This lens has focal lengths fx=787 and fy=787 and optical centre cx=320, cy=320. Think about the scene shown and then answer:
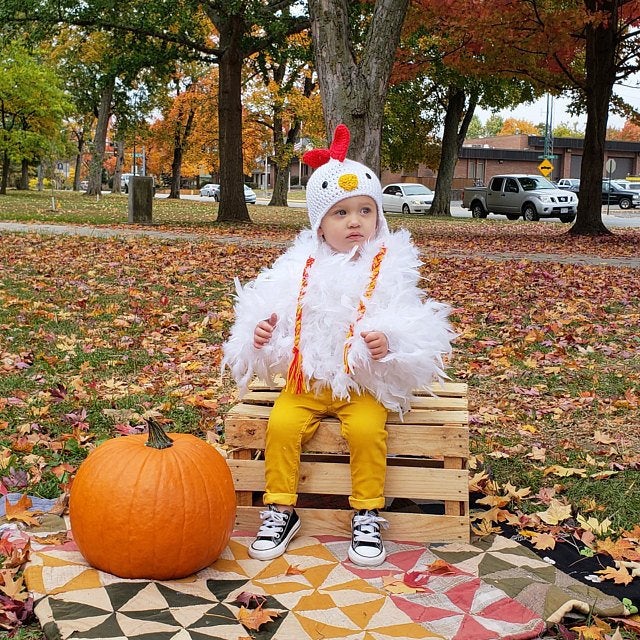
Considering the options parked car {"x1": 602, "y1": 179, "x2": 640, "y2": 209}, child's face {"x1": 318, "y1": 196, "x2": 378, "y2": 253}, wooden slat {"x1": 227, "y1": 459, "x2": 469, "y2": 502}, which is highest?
parked car {"x1": 602, "y1": 179, "x2": 640, "y2": 209}

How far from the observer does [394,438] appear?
10.3 ft

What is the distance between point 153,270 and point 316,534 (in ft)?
22.3

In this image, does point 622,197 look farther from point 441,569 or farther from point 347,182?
point 441,569

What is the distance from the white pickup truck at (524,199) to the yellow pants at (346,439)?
25662mm

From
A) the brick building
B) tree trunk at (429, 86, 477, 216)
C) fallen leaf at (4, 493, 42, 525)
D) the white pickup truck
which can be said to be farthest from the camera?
the brick building

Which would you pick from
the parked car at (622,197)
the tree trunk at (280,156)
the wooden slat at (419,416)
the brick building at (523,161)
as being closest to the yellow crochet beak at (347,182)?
the wooden slat at (419,416)

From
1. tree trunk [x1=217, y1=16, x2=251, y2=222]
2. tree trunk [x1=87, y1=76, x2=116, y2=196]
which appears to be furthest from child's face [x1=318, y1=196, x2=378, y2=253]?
tree trunk [x1=87, y1=76, x2=116, y2=196]

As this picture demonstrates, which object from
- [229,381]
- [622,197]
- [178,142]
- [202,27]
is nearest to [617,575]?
[229,381]

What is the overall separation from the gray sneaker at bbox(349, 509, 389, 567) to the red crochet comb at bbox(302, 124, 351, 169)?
1487 millimetres

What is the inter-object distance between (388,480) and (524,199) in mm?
27189

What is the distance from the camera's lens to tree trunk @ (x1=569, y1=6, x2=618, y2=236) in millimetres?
16953

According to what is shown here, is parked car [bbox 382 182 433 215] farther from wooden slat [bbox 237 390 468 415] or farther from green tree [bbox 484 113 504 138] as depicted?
green tree [bbox 484 113 504 138]


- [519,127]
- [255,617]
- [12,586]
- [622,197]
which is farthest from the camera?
[519,127]

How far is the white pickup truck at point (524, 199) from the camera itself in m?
28.1
